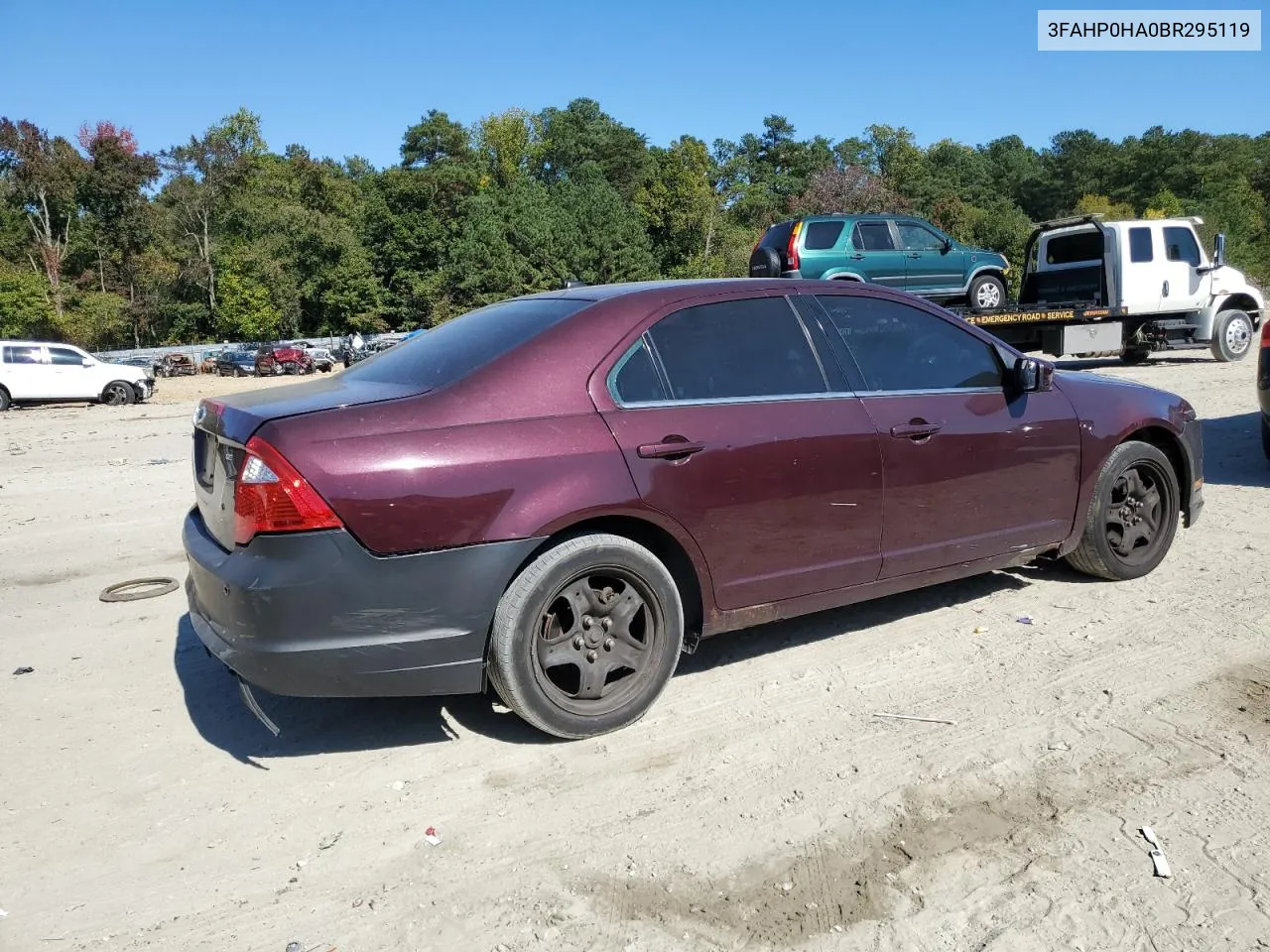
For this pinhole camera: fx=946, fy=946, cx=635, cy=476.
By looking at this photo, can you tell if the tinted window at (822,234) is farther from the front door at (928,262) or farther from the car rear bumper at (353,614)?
the car rear bumper at (353,614)

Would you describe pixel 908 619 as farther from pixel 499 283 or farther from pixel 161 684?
pixel 499 283

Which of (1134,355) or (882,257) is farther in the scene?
(1134,355)

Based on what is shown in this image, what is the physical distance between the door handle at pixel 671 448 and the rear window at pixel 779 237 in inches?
451

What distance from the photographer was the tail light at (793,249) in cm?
1413

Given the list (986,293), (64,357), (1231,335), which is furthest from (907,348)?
(64,357)

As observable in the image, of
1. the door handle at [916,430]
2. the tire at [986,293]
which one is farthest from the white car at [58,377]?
the door handle at [916,430]

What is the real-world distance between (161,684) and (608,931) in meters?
2.57

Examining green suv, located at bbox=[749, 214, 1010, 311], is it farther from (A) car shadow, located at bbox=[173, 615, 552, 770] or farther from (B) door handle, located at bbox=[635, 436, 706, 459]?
(A) car shadow, located at bbox=[173, 615, 552, 770]

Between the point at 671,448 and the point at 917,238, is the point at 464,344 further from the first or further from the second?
the point at 917,238

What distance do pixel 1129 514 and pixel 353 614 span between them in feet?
13.4

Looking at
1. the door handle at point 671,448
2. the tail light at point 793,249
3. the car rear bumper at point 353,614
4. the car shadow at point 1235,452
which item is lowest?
the car shadow at point 1235,452

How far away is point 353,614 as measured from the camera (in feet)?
9.95

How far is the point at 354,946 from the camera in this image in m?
2.41

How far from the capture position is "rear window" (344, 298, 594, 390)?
3502 mm
